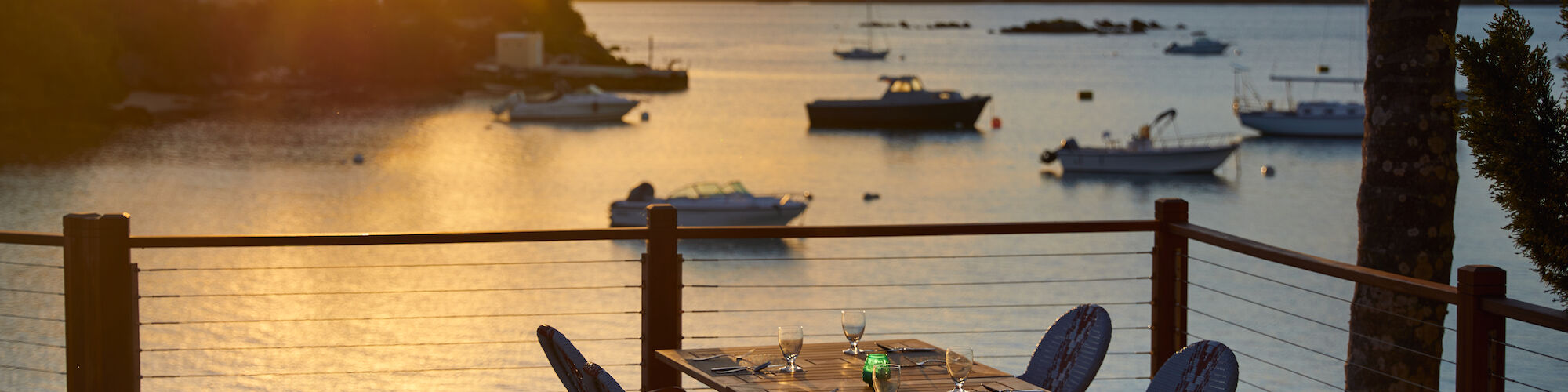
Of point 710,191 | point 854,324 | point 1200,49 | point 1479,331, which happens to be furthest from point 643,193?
point 1200,49

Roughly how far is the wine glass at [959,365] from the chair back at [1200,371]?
54 cm

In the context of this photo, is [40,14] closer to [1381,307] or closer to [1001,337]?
[1001,337]

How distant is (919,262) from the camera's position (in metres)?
29.0

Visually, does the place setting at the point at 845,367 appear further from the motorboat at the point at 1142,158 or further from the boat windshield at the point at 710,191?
the motorboat at the point at 1142,158

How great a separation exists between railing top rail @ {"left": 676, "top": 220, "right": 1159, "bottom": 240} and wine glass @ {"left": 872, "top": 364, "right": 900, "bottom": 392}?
45.4 inches

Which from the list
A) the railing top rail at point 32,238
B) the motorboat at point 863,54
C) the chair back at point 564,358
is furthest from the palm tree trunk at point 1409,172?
the motorboat at point 863,54

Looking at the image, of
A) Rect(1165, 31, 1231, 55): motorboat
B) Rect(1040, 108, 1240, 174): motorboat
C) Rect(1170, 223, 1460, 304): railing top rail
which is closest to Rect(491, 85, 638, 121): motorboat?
Rect(1040, 108, 1240, 174): motorboat

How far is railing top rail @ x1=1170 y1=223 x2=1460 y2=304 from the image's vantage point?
3.58 metres

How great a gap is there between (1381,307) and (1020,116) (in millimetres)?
55492

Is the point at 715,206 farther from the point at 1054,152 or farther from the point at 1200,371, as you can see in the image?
the point at 1200,371

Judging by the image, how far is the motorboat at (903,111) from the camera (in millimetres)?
53156

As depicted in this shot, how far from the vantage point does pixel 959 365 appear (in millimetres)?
3537

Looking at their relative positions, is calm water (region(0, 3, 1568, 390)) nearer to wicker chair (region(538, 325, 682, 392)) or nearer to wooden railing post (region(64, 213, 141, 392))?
wooden railing post (region(64, 213, 141, 392))

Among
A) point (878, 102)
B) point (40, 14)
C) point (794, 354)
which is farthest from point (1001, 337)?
point (40, 14)
